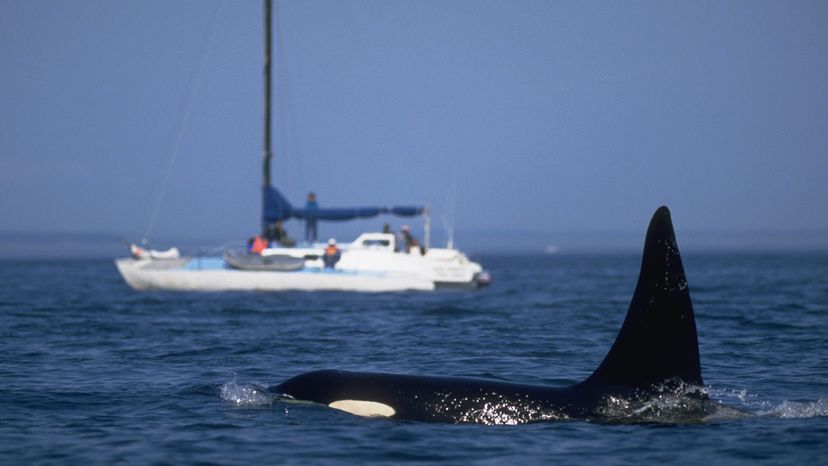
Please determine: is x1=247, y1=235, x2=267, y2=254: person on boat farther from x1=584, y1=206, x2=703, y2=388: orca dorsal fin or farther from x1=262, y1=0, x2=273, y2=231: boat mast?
x1=584, y1=206, x2=703, y2=388: orca dorsal fin

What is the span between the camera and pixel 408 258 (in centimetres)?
3669

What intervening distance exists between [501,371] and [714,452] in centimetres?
536

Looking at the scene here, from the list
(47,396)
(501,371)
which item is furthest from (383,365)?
(47,396)

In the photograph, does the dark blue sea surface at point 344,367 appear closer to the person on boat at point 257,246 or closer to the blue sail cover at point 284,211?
the person on boat at point 257,246

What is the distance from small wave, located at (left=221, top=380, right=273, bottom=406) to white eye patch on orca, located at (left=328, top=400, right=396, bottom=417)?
91cm

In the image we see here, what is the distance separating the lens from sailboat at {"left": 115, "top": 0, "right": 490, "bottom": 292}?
3375cm

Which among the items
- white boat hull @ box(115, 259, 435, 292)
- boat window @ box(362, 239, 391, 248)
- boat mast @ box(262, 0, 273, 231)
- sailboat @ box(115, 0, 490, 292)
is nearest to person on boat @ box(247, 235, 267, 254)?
sailboat @ box(115, 0, 490, 292)

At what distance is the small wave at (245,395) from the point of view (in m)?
10.1

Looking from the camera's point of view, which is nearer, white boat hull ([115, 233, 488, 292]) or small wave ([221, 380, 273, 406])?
small wave ([221, 380, 273, 406])

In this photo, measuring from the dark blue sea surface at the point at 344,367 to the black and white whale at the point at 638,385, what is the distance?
0.63 feet

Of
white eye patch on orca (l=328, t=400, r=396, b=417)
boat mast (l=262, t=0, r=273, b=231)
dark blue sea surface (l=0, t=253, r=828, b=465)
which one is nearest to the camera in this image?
dark blue sea surface (l=0, t=253, r=828, b=465)

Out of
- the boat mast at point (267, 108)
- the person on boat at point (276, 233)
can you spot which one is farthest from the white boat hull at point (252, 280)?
the boat mast at point (267, 108)

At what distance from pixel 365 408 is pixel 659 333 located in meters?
2.72

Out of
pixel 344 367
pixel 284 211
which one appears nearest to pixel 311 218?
pixel 284 211
